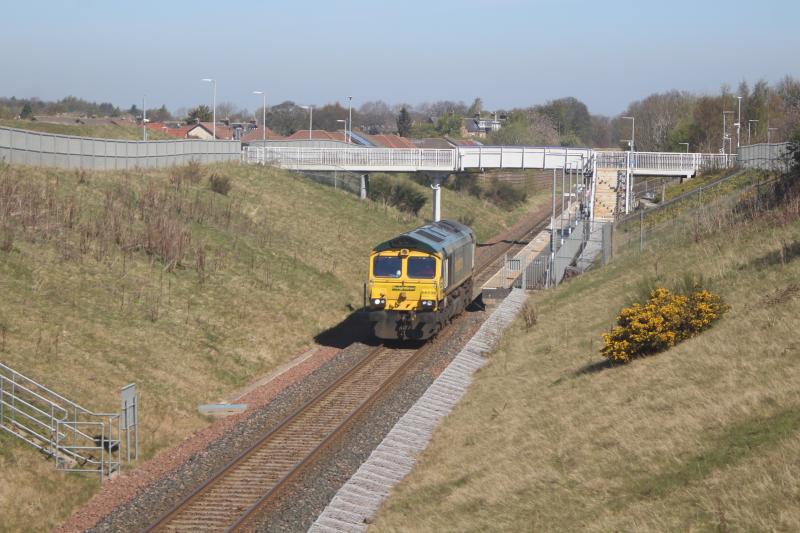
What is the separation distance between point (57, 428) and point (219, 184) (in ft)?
96.5

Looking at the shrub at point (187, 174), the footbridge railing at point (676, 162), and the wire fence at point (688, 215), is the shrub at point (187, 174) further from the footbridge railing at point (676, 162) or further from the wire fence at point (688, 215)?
the footbridge railing at point (676, 162)

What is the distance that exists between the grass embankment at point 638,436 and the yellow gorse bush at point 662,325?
1.08ft

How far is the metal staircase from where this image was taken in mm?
17984

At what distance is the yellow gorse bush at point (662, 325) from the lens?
69.1 feet

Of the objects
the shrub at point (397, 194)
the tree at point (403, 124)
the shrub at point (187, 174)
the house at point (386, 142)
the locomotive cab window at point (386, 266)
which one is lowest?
the locomotive cab window at point (386, 266)

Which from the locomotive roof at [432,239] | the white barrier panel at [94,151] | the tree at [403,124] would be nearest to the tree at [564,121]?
the tree at [403,124]

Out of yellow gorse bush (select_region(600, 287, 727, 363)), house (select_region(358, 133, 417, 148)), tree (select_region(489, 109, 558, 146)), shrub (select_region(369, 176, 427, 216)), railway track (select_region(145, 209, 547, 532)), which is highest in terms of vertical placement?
tree (select_region(489, 109, 558, 146))

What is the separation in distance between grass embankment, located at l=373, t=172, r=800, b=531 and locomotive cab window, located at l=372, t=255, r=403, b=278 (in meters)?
4.63

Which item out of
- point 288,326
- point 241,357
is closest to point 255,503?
point 241,357

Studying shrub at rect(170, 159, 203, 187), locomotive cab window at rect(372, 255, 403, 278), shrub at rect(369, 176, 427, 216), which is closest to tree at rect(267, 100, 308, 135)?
shrub at rect(369, 176, 427, 216)

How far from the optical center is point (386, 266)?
96.1ft

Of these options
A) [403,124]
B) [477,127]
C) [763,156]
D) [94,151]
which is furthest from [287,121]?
[94,151]

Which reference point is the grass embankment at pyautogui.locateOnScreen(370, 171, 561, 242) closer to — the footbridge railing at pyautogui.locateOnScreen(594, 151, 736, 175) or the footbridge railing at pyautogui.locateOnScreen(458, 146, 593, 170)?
the footbridge railing at pyautogui.locateOnScreen(458, 146, 593, 170)

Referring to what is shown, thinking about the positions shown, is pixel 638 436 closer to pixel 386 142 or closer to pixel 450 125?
pixel 386 142
